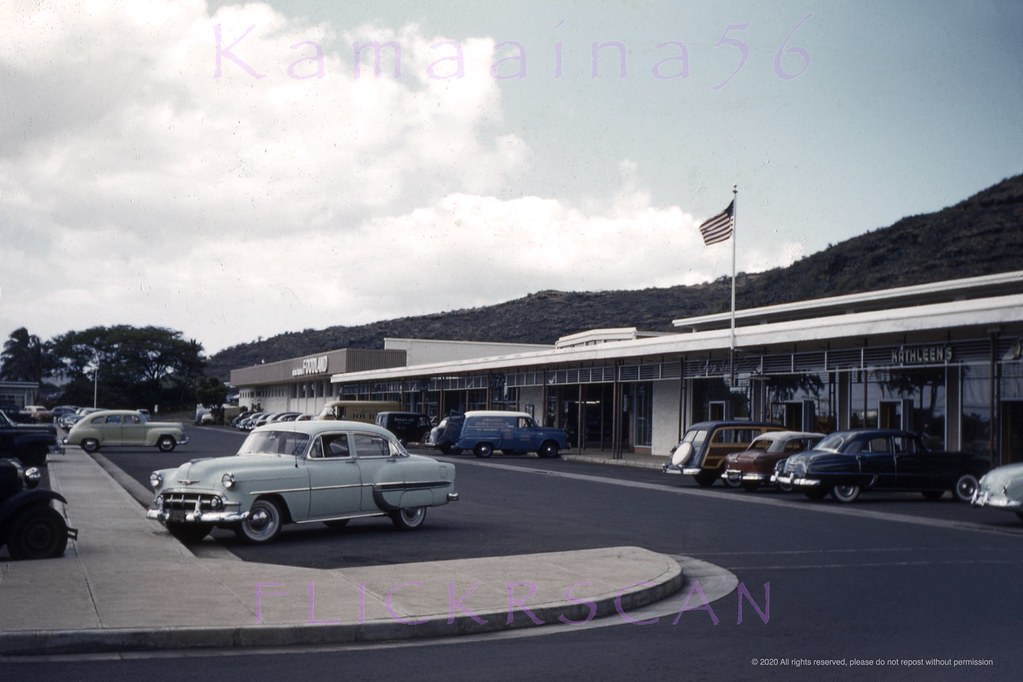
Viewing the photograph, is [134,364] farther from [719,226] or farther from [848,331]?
[848,331]

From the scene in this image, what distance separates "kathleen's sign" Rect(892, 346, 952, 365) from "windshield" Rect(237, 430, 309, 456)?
21.3 m

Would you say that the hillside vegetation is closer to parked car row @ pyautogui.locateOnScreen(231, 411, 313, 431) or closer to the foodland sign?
the foodland sign

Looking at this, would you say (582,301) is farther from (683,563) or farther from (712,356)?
(683,563)

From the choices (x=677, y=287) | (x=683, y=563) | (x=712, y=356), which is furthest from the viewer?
(x=677, y=287)

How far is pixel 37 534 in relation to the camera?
12.3 m

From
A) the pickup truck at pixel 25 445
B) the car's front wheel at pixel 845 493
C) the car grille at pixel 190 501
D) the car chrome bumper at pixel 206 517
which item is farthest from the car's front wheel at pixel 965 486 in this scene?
the pickup truck at pixel 25 445

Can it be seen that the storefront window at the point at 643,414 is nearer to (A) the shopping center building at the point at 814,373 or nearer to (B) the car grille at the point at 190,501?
(A) the shopping center building at the point at 814,373

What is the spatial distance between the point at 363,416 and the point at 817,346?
86.6 feet

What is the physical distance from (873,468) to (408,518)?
1203cm

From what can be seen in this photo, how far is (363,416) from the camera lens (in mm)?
55250

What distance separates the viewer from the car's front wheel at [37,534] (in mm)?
12141

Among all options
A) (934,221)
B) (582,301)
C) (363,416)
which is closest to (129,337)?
(582,301)

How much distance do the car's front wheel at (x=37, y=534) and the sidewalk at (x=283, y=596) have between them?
0.69 feet

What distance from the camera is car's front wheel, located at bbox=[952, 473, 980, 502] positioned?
24.9 m
